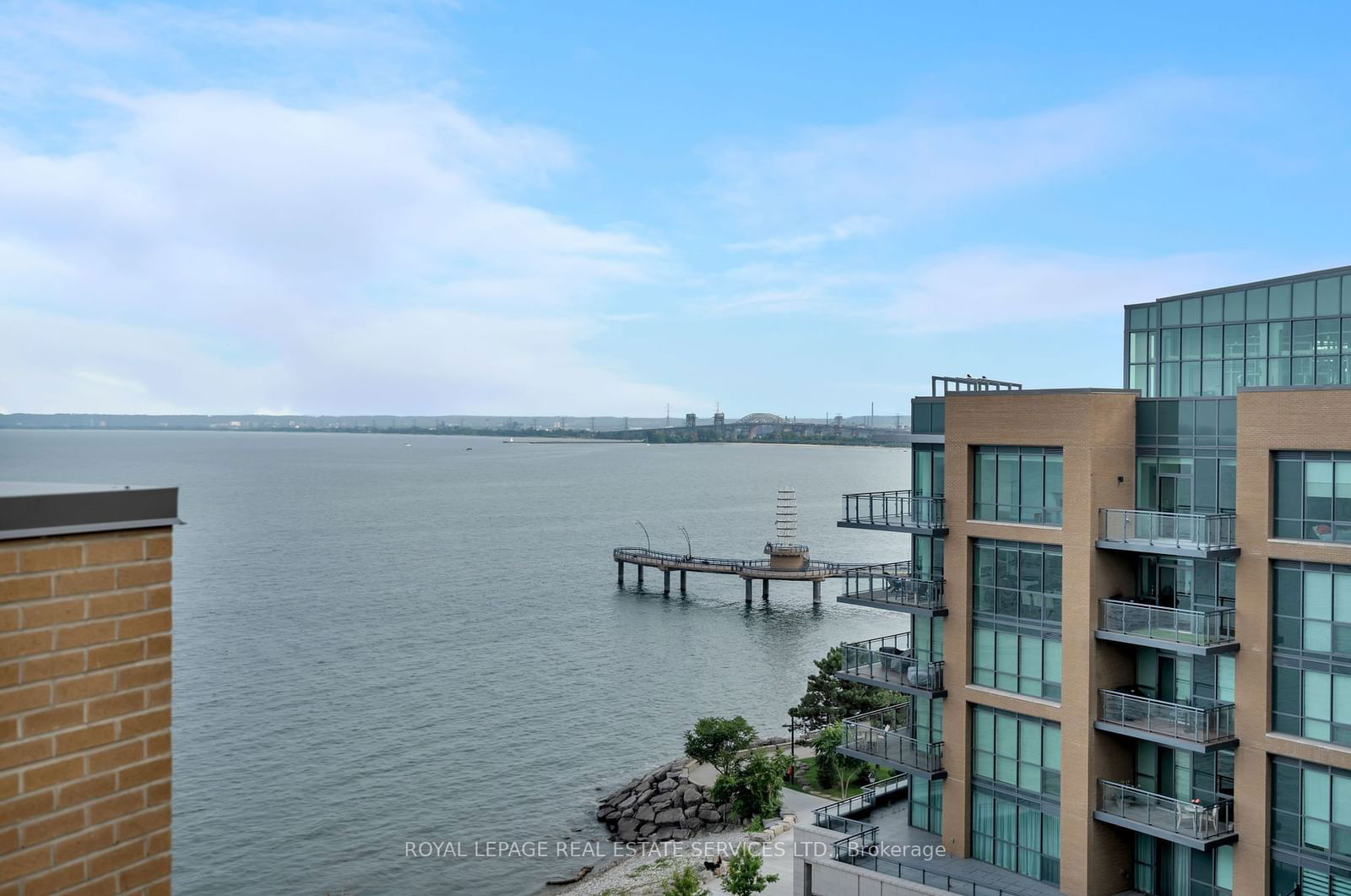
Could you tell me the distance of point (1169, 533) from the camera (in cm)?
2825

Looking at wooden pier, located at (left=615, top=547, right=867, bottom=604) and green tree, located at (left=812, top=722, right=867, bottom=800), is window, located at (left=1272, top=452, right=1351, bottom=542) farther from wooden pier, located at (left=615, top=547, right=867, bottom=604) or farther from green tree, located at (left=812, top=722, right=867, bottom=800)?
wooden pier, located at (left=615, top=547, right=867, bottom=604)

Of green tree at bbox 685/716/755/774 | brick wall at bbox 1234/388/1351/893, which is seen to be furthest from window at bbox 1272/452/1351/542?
green tree at bbox 685/716/755/774

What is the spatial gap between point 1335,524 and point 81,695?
87.3 ft

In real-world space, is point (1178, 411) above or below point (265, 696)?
above

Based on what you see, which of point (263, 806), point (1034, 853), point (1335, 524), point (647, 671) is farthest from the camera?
point (647, 671)

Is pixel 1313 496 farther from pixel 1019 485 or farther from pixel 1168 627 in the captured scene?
pixel 1019 485

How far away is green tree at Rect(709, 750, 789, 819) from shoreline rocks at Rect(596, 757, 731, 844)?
2455 mm

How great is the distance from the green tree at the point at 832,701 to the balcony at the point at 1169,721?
24.7m

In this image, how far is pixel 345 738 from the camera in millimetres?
58750

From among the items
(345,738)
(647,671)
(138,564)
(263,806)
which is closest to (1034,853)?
(138,564)

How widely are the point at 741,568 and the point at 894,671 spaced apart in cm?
6971

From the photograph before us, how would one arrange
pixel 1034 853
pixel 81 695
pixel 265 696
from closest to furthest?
1. pixel 81 695
2. pixel 1034 853
3. pixel 265 696

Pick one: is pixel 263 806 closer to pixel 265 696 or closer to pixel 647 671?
pixel 265 696

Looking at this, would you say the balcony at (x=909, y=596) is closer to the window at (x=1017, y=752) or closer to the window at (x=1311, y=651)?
the window at (x=1017, y=752)
